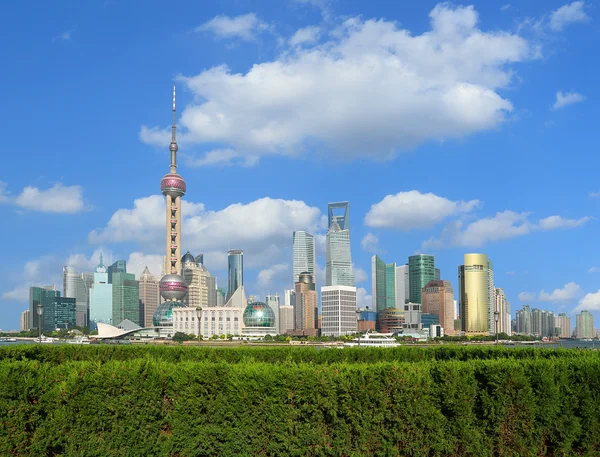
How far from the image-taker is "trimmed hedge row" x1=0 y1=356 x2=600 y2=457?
78.3 ft

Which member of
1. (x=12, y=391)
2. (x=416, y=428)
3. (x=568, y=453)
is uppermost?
(x=12, y=391)

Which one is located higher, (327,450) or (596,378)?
(596,378)

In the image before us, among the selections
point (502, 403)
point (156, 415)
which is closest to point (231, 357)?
point (156, 415)

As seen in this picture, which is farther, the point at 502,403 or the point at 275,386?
the point at 502,403

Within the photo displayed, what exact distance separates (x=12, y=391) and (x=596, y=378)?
25823mm

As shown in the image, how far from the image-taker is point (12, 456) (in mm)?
24766

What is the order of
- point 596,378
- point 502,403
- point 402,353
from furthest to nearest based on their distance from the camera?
point 402,353, point 596,378, point 502,403

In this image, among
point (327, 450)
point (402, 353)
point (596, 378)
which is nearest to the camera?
point (327, 450)

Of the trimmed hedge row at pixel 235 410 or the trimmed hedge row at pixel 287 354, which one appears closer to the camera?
the trimmed hedge row at pixel 235 410

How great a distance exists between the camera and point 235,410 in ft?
78.9

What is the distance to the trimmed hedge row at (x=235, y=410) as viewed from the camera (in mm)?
23859

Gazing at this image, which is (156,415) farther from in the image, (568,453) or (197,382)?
(568,453)

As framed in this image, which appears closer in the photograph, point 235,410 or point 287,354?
point 235,410

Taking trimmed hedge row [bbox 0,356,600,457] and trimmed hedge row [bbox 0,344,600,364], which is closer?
trimmed hedge row [bbox 0,356,600,457]
